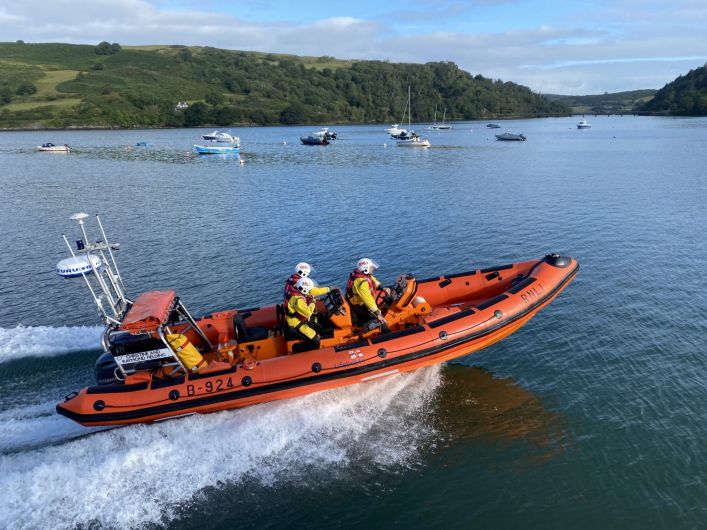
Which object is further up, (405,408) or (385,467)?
(405,408)

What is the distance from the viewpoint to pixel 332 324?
9.02 m

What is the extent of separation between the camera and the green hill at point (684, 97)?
111m

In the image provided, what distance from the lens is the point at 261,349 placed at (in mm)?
8977

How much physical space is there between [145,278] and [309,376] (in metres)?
8.79

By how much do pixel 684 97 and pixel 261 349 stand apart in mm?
140604

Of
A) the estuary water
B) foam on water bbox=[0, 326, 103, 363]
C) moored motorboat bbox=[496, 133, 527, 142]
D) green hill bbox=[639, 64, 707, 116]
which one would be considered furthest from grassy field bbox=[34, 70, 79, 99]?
green hill bbox=[639, 64, 707, 116]

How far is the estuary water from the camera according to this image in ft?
21.5

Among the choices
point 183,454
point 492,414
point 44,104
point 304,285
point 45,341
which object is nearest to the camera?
point 183,454

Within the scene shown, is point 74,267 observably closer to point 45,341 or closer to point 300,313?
point 45,341

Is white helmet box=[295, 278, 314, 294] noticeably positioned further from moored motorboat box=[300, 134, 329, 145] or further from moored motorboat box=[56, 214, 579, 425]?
moored motorboat box=[300, 134, 329, 145]

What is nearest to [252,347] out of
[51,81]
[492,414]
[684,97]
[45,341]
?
[492,414]

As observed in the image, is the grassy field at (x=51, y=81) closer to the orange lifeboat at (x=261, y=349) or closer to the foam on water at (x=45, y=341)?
the foam on water at (x=45, y=341)

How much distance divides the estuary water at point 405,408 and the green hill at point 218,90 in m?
91.1

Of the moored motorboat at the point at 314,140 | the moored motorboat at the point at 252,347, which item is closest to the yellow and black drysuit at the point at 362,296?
the moored motorboat at the point at 252,347
